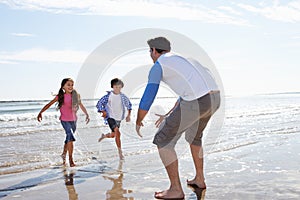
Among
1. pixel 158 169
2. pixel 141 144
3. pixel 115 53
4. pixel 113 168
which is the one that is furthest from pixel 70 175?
pixel 141 144

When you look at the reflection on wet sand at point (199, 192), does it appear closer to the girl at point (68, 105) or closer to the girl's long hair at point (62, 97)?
the girl at point (68, 105)

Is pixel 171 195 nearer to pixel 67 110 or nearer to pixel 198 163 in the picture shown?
pixel 198 163

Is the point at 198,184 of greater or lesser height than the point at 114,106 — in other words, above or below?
below

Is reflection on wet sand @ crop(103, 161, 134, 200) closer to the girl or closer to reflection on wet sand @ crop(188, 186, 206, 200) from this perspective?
reflection on wet sand @ crop(188, 186, 206, 200)

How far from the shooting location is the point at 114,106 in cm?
834

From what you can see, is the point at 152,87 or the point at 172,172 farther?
→ the point at 172,172

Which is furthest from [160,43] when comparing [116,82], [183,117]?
[116,82]

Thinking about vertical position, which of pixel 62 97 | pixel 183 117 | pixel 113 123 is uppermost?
pixel 62 97

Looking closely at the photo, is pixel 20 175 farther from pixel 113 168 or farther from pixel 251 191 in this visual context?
pixel 251 191

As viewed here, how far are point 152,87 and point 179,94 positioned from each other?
477 millimetres

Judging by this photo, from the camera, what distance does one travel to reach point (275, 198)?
15.7ft

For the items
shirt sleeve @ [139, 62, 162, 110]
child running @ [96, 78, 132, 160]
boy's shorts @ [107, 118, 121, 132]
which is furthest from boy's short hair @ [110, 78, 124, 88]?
shirt sleeve @ [139, 62, 162, 110]

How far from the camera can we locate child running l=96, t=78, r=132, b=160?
8.32 meters

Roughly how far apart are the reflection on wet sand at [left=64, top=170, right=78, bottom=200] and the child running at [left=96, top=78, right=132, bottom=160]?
1.77 meters
